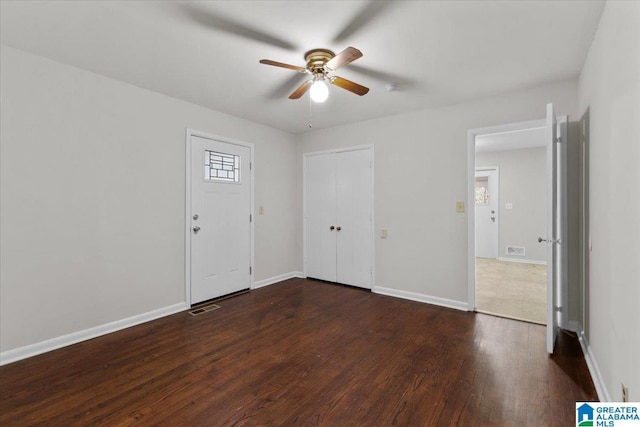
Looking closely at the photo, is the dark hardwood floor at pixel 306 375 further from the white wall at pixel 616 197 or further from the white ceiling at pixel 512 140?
the white ceiling at pixel 512 140

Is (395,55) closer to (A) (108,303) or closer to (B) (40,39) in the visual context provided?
(B) (40,39)

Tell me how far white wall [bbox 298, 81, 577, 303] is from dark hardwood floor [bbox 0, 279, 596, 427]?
730 millimetres

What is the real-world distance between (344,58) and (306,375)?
2.32 meters

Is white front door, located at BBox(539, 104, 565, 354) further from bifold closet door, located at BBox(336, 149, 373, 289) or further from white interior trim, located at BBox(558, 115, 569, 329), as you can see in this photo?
bifold closet door, located at BBox(336, 149, 373, 289)

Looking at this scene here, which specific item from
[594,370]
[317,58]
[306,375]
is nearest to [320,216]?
[317,58]

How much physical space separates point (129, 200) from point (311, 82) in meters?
2.23

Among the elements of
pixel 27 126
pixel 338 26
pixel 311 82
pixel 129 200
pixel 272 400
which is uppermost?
pixel 338 26

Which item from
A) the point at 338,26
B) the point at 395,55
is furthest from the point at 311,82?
the point at 395,55

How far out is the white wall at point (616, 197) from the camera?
1367 mm

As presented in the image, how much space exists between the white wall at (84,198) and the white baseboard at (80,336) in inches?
1.7

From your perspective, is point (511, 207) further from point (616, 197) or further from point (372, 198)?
point (616, 197)

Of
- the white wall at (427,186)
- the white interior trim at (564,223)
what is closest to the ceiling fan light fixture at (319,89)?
the white wall at (427,186)

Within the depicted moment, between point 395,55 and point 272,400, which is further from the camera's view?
point 395,55

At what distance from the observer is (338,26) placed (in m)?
2.06
